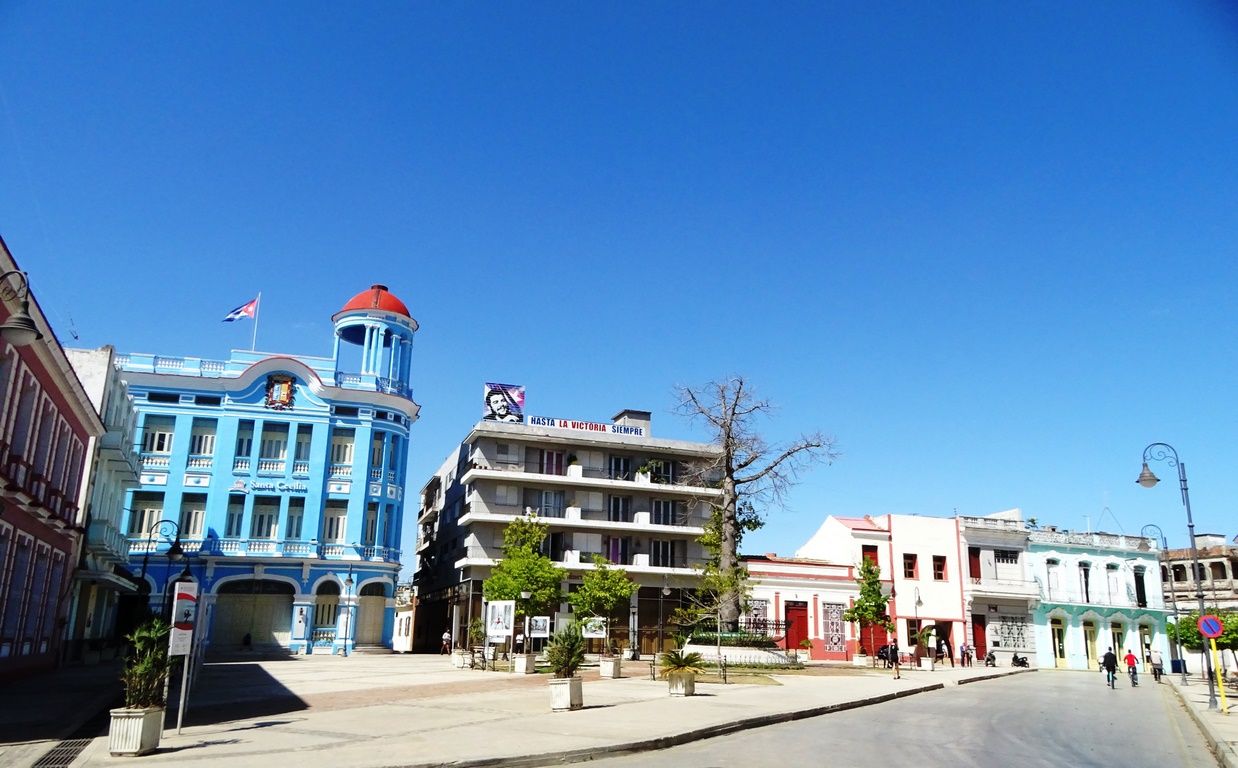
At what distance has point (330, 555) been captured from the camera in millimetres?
49562

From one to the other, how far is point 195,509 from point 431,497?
23715 millimetres

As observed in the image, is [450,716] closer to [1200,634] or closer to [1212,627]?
[1212,627]

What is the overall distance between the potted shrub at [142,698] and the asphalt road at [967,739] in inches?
265

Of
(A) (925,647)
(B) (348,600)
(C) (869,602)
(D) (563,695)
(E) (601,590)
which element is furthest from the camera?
(A) (925,647)

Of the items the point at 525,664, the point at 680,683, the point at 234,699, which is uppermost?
the point at 680,683

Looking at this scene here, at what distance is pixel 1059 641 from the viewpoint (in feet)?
188

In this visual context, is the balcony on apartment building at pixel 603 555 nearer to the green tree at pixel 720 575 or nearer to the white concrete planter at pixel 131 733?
the green tree at pixel 720 575

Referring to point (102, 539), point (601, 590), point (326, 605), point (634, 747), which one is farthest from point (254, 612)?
point (634, 747)

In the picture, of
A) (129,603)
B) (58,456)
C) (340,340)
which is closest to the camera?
(58,456)

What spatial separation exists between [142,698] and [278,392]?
3953 cm

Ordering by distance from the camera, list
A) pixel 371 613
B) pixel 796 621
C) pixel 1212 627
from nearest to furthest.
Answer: pixel 1212 627 < pixel 371 613 < pixel 796 621

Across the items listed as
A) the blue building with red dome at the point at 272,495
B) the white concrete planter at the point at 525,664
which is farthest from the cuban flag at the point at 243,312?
the white concrete planter at the point at 525,664

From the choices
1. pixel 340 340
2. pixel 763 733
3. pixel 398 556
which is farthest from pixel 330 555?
pixel 763 733

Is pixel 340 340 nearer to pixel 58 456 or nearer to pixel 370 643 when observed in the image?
pixel 370 643
